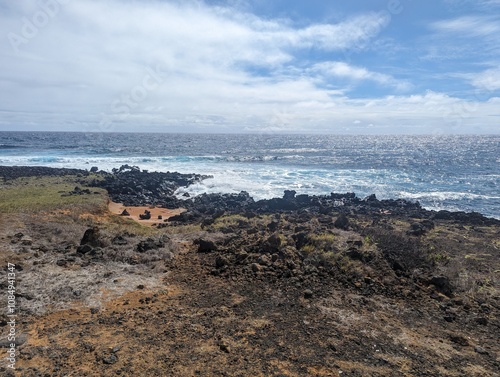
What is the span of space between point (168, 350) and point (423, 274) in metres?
7.27

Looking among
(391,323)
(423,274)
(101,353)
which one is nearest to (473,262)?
(423,274)

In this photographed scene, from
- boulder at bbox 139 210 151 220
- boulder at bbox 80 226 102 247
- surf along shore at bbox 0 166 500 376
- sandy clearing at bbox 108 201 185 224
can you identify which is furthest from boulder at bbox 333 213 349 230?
boulder at bbox 139 210 151 220

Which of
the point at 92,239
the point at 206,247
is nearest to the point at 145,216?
the point at 92,239

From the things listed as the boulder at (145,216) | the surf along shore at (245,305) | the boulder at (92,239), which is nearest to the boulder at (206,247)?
the surf along shore at (245,305)

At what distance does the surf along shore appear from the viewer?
595cm

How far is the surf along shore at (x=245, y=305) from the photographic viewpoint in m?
5.95

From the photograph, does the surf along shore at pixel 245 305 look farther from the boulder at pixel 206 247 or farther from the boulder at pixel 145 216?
the boulder at pixel 145 216

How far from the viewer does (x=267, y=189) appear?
35469 mm

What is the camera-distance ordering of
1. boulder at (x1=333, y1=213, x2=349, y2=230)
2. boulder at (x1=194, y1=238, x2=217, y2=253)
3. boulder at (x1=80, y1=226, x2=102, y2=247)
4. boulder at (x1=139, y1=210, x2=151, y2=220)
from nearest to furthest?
boulder at (x1=80, y1=226, x2=102, y2=247) < boulder at (x1=194, y1=238, x2=217, y2=253) < boulder at (x1=333, y1=213, x2=349, y2=230) < boulder at (x1=139, y1=210, x2=151, y2=220)

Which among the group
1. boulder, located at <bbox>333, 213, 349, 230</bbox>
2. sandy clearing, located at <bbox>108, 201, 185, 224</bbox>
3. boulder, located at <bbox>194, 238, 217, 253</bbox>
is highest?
boulder, located at <bbox>194, 238, 217, 253</bbox>

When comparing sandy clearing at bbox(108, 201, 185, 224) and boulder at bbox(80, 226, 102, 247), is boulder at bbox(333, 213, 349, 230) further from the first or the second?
sandy clearing at bbox(108, 201, 185, 224)

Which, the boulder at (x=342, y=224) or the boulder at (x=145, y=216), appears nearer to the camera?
the boulder at (x=342, y=224)

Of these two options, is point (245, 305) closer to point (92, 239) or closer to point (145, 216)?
point (92, 239)

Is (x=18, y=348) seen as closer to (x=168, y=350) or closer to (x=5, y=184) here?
(x=168, y=350)
